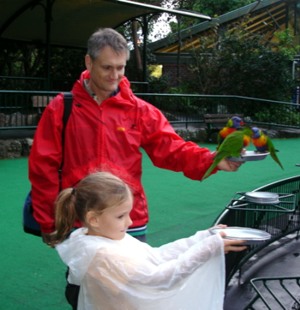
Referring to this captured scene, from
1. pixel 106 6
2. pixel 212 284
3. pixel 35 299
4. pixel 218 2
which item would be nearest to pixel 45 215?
pixel 212 284

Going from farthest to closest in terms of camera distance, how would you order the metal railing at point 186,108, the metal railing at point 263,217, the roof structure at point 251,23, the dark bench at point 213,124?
1. the roof structure at point 251,23
2. the dark bench at point 213,124
3. the metal railing at point 186,108
4. the metal railing at point 263,217

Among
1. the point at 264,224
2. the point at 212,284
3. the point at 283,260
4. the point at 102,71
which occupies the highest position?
the point at 102,71

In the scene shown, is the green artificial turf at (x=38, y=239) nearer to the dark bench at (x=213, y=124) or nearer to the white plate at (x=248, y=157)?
the white plate at (x=248, y=157)

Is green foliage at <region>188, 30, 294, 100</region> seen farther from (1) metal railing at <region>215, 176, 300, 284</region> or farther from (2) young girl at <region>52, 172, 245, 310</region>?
(2) young girl at <region>52, 172, 245, 310</region>

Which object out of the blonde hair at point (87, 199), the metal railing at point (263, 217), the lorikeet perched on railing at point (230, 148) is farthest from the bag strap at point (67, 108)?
the metal railing at point (263, 217)

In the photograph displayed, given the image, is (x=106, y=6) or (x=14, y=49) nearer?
(x=106, y=6)

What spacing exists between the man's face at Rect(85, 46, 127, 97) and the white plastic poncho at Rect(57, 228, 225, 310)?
715 millimetres

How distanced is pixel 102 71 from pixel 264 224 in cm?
270

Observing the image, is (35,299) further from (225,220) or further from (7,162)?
(7,162)

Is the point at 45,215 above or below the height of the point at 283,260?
above

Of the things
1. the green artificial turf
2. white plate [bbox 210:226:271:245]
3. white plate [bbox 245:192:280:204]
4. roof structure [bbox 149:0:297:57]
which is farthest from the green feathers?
roof structure [bbox 149:0:297:57]

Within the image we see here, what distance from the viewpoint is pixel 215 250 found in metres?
1.77

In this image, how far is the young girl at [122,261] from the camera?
179 centimetres

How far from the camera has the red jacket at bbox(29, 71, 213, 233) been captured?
2.31 metres
